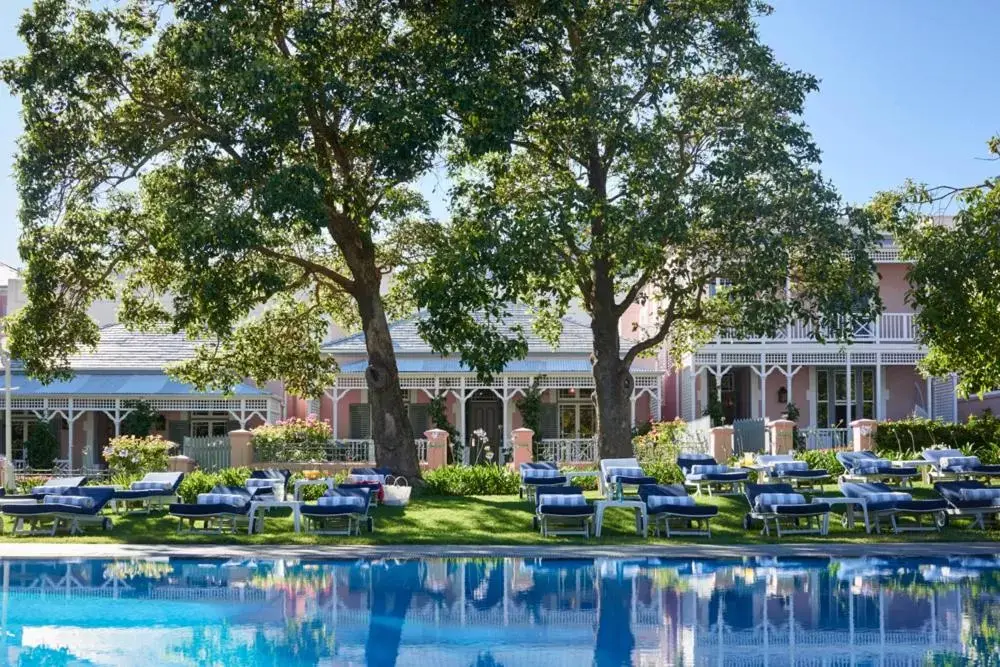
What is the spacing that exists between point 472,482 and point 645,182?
25.9 feet

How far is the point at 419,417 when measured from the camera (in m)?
40.5

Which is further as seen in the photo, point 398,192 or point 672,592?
point 398,192

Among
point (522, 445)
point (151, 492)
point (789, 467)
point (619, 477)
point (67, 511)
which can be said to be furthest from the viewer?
point (522, 445)

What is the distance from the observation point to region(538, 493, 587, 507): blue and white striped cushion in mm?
20734

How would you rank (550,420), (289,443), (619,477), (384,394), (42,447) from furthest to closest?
(550,420) < (42,447) < (289,443) < (384,394) < (619,477)

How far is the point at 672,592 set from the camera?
15414 mm

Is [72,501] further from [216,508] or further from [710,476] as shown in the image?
[710,476]

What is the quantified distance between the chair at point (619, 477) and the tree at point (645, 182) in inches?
111

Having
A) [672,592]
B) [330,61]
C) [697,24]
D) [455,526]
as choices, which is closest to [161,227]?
[330,61]

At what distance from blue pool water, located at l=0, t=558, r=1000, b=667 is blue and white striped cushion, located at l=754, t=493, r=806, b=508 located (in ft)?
7.33

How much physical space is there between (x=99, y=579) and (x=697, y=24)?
14.5 metres

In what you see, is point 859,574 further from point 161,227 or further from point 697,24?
point 161,227

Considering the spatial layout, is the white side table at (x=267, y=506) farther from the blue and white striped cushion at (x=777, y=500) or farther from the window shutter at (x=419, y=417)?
the window shutter at (x=419, y=417)

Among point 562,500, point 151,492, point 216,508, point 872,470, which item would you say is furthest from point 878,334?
point 216,508
